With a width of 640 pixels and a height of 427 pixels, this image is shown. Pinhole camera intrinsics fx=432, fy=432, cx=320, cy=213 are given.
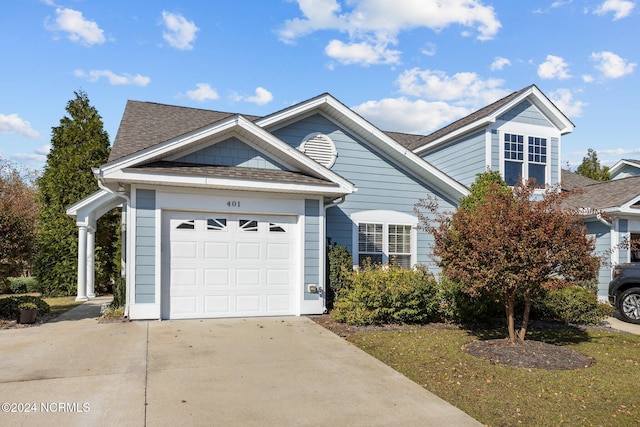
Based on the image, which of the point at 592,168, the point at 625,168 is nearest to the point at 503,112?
the point at 625,168

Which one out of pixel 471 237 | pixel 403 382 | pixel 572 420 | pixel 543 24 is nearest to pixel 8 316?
pixel 403 382

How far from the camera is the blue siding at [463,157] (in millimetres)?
14305

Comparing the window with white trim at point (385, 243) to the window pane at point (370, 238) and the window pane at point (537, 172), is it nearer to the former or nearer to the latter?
the window pane at point (370, 238)

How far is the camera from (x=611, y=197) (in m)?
14.8

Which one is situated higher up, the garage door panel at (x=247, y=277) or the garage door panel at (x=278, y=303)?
the garage door panel at (x=247, y=277)

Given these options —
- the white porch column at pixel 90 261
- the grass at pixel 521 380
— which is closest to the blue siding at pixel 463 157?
the grass at pixel 521 380

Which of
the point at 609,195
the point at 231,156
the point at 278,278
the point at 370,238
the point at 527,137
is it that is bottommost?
the point at 278,278

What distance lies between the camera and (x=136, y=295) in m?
8.92

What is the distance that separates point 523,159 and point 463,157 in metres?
1.92

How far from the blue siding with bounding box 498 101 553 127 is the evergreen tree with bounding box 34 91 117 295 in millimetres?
14668

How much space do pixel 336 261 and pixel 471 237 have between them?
4420 mm

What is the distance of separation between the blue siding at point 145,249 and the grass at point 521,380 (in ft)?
14.3

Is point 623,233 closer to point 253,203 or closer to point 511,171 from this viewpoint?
point 511,171

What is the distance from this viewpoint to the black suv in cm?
1045
